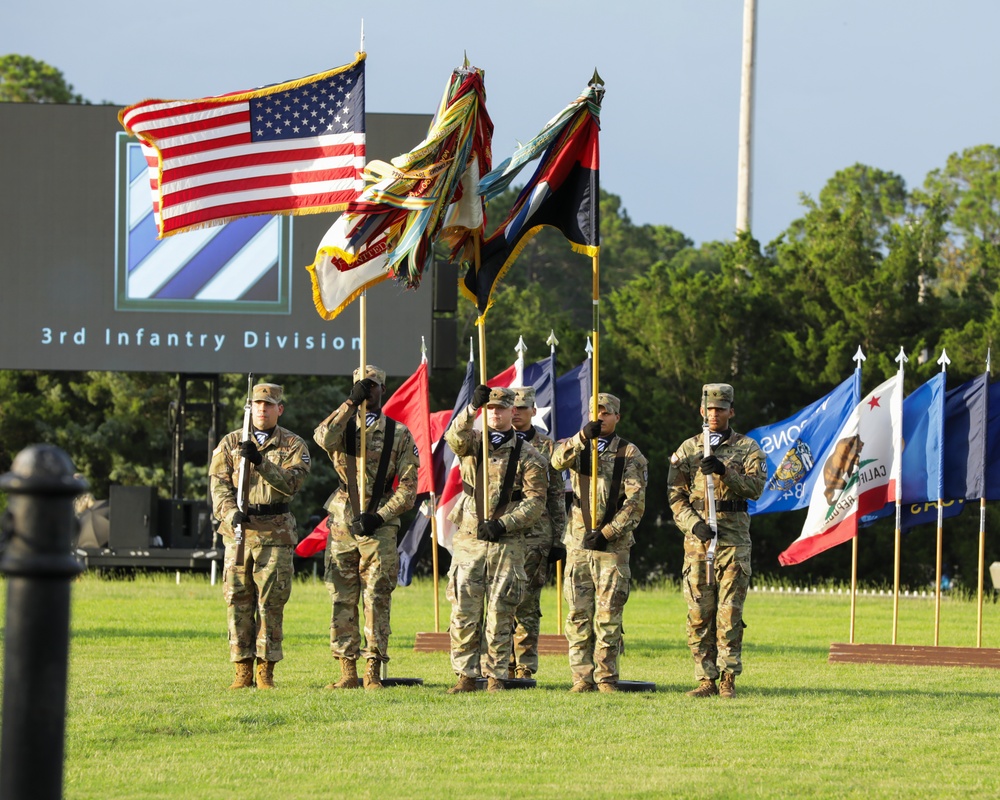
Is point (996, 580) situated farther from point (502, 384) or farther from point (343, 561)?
point (343, 561)

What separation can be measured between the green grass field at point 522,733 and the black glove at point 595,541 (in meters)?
0.94

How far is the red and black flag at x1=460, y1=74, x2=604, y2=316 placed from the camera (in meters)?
10.9

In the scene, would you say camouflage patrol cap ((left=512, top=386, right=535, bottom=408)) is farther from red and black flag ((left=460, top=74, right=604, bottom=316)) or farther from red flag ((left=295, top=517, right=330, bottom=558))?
red flag ((left=295, top=517, right=330, bottom=558))

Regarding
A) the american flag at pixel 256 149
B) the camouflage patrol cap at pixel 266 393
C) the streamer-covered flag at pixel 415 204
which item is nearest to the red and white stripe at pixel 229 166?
the american flag at pixel 256 149

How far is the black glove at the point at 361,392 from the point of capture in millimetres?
10195

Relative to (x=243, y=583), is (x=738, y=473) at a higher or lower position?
higher

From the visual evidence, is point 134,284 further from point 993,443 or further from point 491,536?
point 491,536

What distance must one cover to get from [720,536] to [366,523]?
2251mm

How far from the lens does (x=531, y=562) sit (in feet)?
37.5

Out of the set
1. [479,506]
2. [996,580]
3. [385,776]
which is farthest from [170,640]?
[996,580]

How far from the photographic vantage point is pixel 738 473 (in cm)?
1038

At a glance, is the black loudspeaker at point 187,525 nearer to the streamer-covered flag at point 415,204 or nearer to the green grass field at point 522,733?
the green grass field at point 522,733

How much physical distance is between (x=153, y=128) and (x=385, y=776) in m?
4.94

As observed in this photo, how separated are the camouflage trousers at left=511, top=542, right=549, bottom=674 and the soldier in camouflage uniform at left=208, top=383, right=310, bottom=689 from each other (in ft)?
5.69
